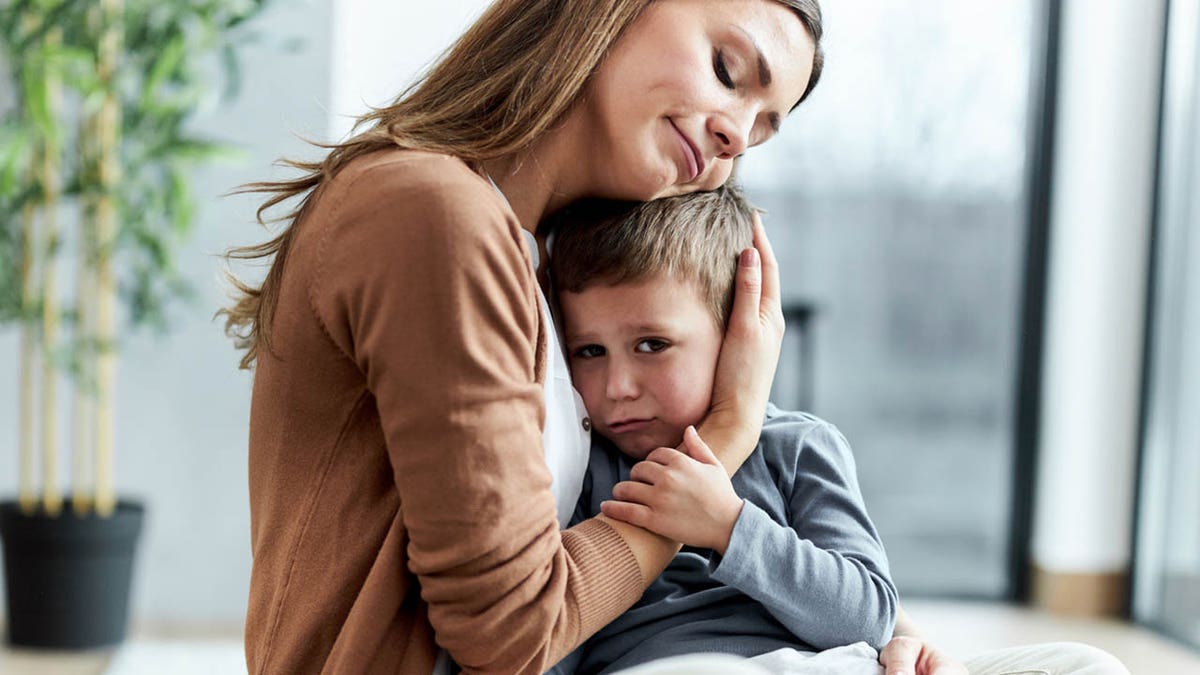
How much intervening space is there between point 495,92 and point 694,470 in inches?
15.5

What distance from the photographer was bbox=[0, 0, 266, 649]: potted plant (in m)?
2.82

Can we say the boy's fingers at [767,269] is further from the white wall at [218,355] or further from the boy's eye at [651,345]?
the white wall at [218,355]

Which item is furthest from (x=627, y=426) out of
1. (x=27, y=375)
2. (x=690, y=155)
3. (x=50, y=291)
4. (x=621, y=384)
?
(x=27, y=375)


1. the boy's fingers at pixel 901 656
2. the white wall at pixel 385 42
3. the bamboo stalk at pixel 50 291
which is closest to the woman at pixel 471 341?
the boy's fingers at pixel 901 656

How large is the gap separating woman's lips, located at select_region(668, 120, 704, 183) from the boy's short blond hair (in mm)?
91

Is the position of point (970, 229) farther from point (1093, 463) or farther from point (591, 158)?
point (591, 158)

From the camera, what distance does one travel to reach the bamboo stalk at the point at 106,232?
286cm

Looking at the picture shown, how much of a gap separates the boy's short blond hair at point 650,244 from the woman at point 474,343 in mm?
30

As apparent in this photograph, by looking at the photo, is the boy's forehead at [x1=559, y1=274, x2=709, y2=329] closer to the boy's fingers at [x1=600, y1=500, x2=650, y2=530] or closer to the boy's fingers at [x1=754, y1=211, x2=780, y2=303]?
the boy's fingers at [x1=754, y1=211, x2=780, y2=303]

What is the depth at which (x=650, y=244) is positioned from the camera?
130cm

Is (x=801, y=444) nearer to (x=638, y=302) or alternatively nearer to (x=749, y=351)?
(x=749, y=351)

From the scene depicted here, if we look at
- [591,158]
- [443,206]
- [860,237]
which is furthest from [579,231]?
[860,237]

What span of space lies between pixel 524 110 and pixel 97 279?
2.08 meters

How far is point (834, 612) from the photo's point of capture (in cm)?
117
